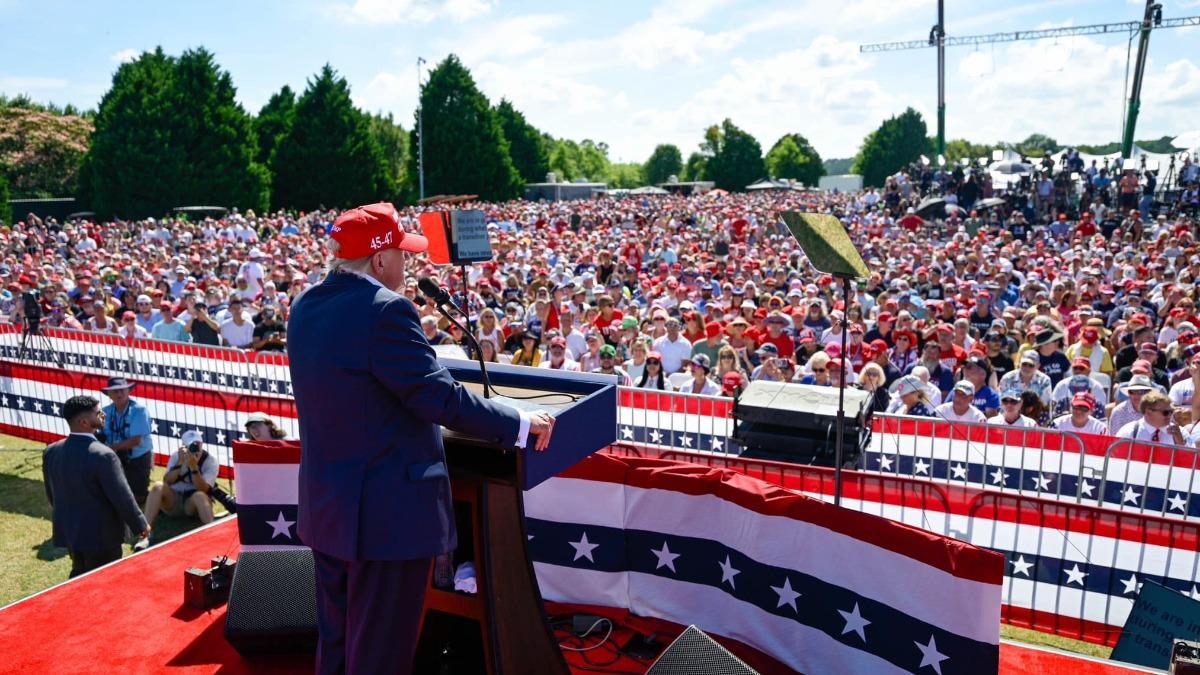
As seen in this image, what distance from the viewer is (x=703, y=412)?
24.5 ft

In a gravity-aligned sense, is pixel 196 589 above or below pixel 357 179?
below

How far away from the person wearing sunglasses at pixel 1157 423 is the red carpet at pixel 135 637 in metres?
3.21

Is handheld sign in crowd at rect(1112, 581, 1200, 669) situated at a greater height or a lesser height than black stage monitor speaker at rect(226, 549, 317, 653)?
lesser

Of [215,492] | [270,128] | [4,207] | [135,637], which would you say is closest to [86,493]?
[135,637]

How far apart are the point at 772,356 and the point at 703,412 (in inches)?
71.2

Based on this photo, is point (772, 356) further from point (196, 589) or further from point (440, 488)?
point (440, 488)

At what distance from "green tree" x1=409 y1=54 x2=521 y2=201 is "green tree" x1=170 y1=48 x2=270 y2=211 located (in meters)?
13.8

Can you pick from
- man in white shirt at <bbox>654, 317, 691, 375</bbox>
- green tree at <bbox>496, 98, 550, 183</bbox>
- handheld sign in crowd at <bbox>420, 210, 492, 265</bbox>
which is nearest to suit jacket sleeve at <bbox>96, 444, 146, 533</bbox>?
handheld sign in crowd at <bbox>420, 210, 492, 265</bbox>

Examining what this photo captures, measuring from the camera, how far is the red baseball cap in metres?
2.78

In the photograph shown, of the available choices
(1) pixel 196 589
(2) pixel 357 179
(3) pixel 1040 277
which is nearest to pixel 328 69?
(2) pixel 357 179

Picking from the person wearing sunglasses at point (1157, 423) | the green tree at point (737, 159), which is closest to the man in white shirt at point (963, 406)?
the person wearing sunglasses at point (1157, 423)

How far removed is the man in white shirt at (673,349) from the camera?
33.4 ft

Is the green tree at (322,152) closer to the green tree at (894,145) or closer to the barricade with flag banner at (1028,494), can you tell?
the barricade with flag banner at (1028,494)

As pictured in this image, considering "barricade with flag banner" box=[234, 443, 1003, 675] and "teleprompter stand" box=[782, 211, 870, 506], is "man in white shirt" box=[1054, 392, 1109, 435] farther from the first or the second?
"barricade with flag banner" box=[234, 443, 1003, 675]
